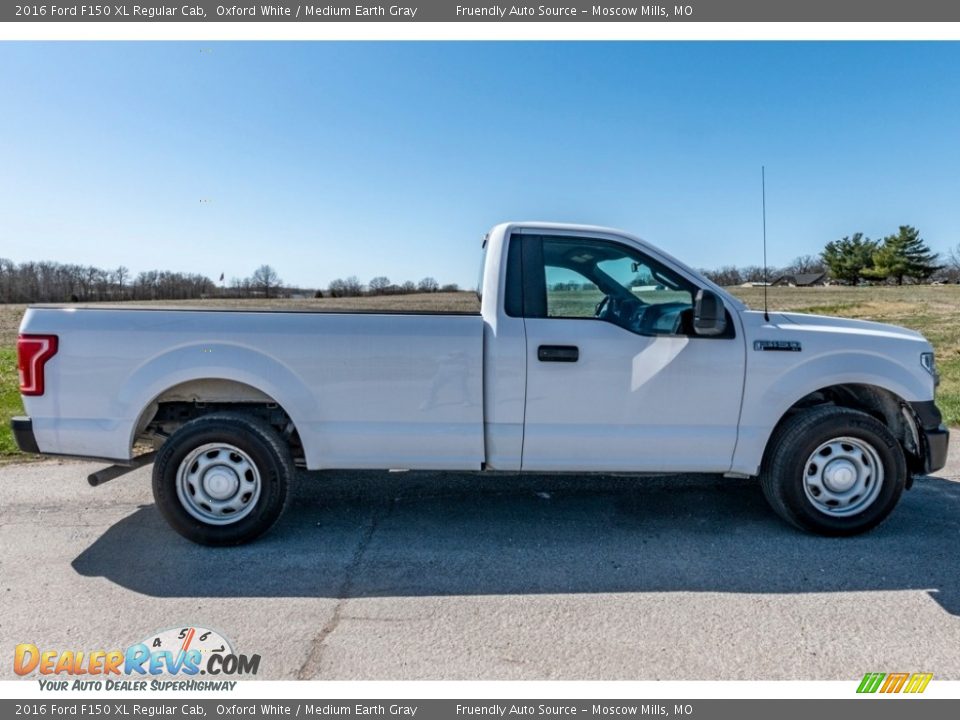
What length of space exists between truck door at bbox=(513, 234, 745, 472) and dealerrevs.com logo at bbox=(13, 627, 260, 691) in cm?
195

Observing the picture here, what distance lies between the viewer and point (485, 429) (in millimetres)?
3627

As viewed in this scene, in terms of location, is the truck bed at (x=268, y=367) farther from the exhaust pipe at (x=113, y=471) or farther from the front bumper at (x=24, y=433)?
the exhaust pipe at (x=113, y=471)

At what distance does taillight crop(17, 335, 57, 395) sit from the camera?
136 inches

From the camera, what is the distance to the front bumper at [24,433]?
354 centimetres

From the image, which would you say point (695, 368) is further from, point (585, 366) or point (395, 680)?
point (395, 680)

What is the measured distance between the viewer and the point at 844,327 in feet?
12.5

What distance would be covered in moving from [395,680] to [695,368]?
8.00ft

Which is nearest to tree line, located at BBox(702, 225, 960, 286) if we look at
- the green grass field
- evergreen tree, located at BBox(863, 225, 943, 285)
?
evergreen tree, located at BBox(863, 225, 943, 285)

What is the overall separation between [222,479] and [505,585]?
73.5 inches

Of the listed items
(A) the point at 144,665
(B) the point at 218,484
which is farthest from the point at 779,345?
(A) the point at 144,665

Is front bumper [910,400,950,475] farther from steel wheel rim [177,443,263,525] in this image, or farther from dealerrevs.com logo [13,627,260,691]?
steel wheel rim [177,443,263,525]

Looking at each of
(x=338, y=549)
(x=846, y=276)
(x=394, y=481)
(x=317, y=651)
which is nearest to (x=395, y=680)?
(x=317, y=651)

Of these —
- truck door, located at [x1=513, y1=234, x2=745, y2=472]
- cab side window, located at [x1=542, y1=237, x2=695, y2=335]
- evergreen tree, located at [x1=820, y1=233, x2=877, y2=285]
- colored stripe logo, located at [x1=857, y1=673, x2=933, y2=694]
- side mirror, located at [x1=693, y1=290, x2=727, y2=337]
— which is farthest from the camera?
evergreen tree, located at [x1=820, y1=233, x2=877, y2=285]

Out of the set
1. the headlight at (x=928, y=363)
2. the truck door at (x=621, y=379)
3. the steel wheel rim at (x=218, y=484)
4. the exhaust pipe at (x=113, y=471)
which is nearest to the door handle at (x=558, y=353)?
the truck door at (x=621, y=379)
